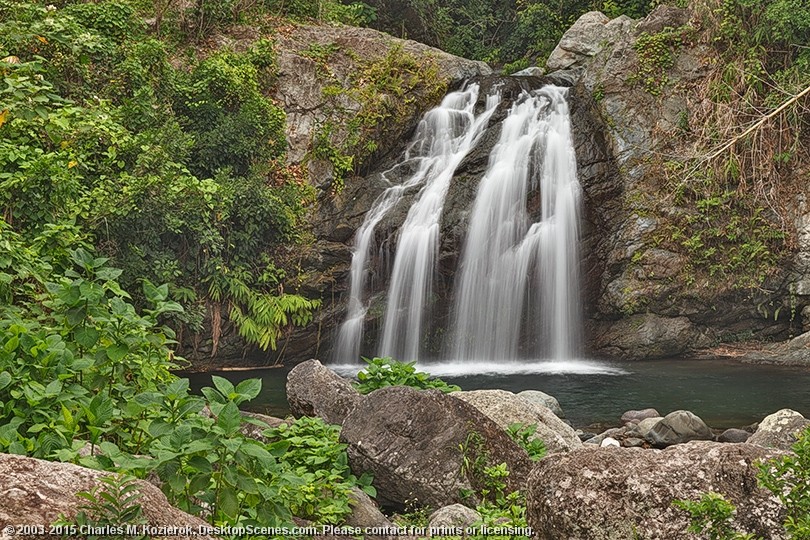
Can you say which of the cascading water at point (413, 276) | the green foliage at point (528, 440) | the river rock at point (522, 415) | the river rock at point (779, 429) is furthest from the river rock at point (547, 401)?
the cascading water at point (413, 276)

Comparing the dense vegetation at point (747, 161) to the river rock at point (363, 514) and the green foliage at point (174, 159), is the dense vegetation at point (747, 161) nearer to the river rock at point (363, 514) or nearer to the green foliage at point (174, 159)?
the green foliage at point (174, 159)

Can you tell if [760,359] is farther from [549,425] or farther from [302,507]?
[302,507]

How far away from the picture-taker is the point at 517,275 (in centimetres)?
1524

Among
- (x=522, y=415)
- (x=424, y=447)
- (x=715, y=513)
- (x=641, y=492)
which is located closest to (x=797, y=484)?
(x=715, y=513)

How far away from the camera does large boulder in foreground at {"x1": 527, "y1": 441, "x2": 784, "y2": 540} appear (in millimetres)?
3119

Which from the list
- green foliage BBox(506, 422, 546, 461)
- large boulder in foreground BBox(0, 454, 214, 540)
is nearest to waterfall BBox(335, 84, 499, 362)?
green foliage BBox(506, 422, 546, 461)

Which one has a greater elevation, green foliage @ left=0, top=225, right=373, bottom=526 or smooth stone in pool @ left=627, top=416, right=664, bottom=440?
green foliage @ left=0, top=225, right=373, bottom=526

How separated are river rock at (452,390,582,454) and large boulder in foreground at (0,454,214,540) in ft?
13.9

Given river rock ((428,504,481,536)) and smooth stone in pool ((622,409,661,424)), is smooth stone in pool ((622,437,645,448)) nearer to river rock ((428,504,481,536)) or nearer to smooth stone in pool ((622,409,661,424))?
smooth stone in pool ((622,409,661,424))

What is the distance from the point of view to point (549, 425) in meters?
6.80

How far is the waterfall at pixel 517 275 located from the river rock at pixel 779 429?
24.7ft

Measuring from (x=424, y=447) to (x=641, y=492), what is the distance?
206 centimetres

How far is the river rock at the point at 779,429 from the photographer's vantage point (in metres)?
7.29

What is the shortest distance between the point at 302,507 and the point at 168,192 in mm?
9150
